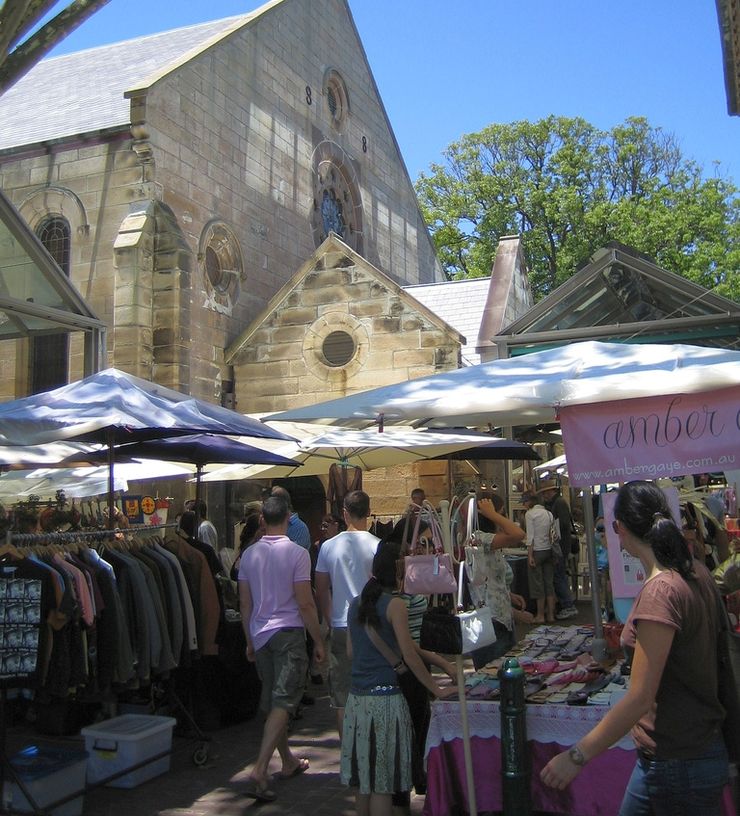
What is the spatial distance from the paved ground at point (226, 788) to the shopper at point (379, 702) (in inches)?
35.2

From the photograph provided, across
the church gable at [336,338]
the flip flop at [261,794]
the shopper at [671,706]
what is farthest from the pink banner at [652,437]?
the church gable at [336,338]

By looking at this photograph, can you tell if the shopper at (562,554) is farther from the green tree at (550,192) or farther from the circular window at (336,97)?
the green tree at (550,192)

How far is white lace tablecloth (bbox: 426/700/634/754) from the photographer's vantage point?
4539 mm

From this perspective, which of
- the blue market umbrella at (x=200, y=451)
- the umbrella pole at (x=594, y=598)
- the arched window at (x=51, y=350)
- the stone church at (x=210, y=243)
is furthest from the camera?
the arched window at (x=51, y=350)

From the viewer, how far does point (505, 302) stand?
732 inches

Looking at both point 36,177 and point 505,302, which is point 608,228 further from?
point 36,177

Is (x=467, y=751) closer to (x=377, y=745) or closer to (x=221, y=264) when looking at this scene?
(x=377, y=745)

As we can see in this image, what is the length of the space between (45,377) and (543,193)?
27511 mm

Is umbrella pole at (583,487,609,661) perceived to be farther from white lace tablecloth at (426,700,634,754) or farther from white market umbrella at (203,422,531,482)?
white market umbrella at (203,422,531,482)

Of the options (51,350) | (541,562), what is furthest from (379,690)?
(51,350)

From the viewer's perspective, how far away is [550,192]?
39531mm

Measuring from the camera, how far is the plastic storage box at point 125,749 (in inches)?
237

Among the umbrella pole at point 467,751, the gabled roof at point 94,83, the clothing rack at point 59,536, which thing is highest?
the gabled roof at point 94,83

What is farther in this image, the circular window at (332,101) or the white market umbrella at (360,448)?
the circular window at (332,101)
